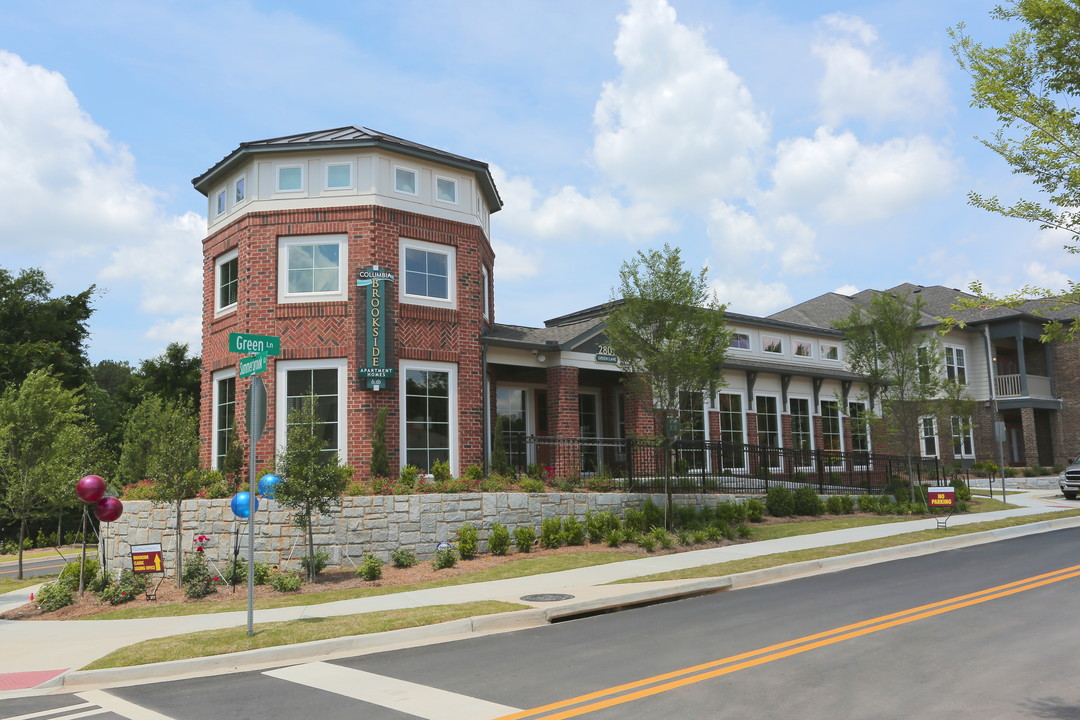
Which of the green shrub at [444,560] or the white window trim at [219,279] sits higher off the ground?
the white window trim at [219,279]

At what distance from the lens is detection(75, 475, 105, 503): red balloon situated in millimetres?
13141

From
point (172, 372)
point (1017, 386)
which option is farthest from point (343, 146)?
point (1017, 386)

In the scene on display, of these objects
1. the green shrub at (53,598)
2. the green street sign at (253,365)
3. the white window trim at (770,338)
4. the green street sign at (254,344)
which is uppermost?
the white window trim at (770,338)

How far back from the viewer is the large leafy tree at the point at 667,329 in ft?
54.3

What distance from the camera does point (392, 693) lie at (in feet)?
21.8

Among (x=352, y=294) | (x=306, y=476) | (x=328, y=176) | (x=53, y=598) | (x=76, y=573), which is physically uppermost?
(x=328, y=176)

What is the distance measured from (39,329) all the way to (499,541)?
3552 cm

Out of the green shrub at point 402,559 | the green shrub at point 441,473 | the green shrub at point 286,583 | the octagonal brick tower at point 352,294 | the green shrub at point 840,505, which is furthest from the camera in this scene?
the green shrub at point 840,505

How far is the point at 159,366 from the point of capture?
132 feet

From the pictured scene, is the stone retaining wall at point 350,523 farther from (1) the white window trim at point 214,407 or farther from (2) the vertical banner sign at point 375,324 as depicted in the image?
(2) the vertical banner sign at point 375,324

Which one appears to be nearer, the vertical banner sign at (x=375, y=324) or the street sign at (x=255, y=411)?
the street sign at (x=255, y=411)

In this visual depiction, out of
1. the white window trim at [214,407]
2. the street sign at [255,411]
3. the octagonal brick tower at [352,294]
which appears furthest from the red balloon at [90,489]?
the street sign at [255,411]

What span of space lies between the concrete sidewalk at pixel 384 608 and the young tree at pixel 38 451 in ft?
8.67

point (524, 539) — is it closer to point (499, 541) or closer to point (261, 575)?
point (499, 541)
